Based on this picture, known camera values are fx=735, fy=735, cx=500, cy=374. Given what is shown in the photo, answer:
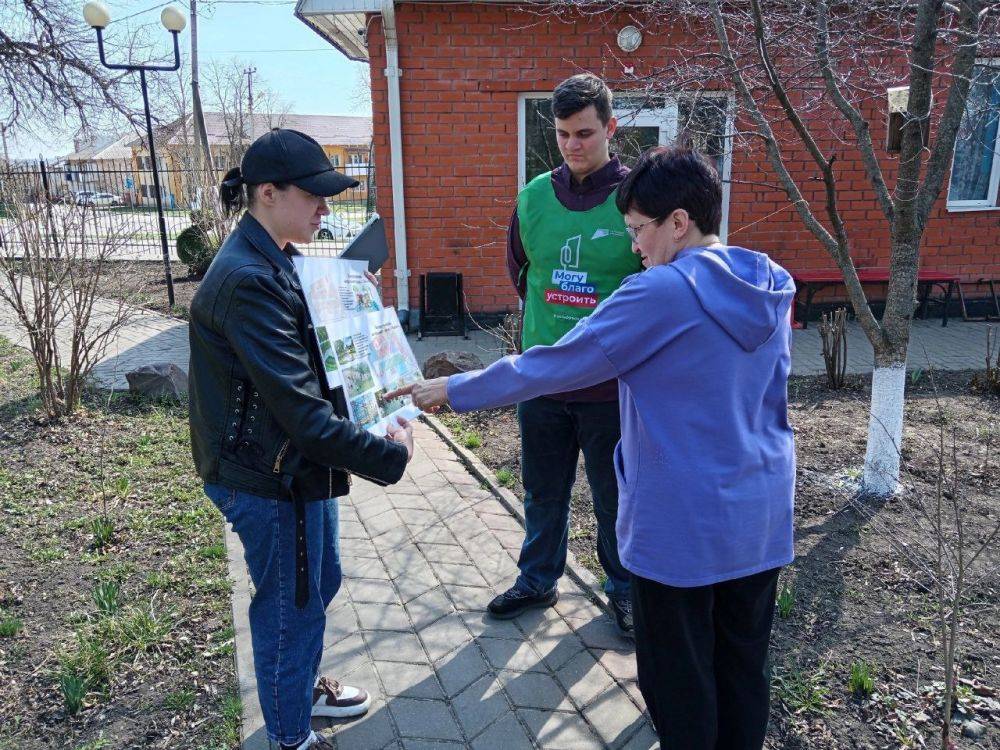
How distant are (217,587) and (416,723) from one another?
1.44m

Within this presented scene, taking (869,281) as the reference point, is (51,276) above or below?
above

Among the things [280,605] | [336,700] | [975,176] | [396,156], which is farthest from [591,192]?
[975,176]

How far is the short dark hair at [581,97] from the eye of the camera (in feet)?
9.27

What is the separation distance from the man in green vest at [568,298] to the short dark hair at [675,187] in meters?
0.95

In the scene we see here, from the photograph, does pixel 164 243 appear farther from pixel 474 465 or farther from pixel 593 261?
pixel 593 261

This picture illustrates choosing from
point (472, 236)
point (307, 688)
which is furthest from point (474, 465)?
point (472, 236)

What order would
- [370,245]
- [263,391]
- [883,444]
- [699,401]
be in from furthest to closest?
[883,444]
[370,245]
[263,391]
[699,401]

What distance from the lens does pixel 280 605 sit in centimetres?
223

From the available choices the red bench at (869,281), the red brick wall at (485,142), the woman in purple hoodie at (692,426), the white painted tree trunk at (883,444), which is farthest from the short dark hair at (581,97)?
the red bench at (869,281)

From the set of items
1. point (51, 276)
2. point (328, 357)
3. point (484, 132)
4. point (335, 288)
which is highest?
point (484, 132)

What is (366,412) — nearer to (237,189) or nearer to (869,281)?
(237,189)

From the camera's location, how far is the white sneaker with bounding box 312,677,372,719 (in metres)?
2.72

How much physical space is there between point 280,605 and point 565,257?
1660 millimetres

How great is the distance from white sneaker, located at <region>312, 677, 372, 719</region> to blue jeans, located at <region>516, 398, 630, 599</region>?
0.93 metres
